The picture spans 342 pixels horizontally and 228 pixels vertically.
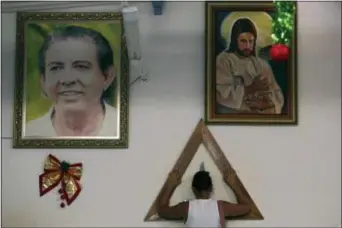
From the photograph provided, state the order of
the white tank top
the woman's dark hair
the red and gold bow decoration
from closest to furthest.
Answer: the white tank top
the woman's dark hair
the red and gold bow decoration

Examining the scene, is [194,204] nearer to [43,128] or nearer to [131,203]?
[131,203]

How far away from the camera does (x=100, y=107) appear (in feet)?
9.68

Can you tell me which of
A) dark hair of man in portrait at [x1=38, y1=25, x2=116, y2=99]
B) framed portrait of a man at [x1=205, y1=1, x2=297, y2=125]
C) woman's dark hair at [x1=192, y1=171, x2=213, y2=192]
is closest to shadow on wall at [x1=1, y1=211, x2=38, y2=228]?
dark hair of man in portrait at [x1=38, y1=25, x2=116, y2=99]

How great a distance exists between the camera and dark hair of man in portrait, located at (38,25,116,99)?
298cm

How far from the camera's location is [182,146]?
2916mm

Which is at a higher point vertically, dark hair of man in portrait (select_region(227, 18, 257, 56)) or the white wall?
dark hair of man in portrait (select_region(227, 18, 257, 56))

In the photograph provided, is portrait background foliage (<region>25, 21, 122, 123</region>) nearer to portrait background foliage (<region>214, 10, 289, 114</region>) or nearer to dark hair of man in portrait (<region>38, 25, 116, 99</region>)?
dark hair of man in portrait (<region>38, 25, 116, 99</region>)

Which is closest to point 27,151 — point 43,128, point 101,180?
point 43,128

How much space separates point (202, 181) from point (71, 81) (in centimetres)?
104

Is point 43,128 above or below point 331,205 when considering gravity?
above

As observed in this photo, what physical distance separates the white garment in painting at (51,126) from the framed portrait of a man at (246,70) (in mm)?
585

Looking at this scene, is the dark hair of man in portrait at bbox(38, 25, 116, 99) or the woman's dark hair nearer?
the woman's dark hair

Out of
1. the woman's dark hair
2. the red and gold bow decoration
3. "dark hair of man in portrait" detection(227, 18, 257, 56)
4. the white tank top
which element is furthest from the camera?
"dark hair of man in portrait" detection(227, 18, 257, 56)

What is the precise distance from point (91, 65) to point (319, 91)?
57.8 inches
